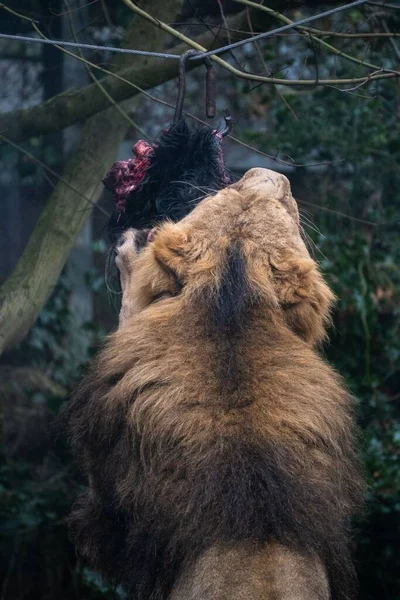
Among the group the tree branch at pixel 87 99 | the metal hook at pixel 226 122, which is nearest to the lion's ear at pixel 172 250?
the metal hook at pixel 226 122

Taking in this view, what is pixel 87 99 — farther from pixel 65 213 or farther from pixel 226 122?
pixel 226 122

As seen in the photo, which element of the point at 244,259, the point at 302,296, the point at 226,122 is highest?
the point at 226,122

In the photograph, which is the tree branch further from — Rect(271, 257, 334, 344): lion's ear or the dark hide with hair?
Rect(271, 257, 334, 344): lion's ear

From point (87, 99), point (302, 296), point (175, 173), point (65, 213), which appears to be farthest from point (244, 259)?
point (87, 99)

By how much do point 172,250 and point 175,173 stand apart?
48 cm

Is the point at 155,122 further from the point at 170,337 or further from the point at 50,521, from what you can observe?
the point at 170,337

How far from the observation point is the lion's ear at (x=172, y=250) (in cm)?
235

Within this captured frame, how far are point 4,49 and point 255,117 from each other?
106 inches

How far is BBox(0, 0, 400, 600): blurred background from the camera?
13.2 ft

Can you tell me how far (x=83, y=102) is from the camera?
4.04m

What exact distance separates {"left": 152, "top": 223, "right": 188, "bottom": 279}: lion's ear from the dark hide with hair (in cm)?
32

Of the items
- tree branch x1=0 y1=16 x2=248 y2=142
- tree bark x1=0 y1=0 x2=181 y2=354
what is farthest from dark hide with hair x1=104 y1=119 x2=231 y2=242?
tree branch x1=0 y1=16 x2=248 y2=142

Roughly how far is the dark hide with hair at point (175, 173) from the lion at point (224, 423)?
26 centimetres

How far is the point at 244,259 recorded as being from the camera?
2.29m
